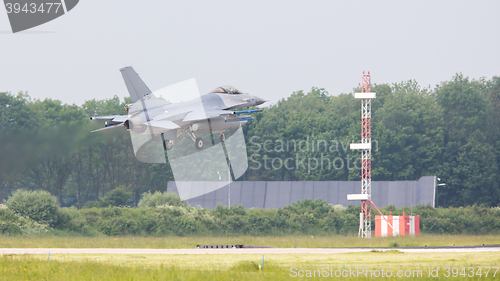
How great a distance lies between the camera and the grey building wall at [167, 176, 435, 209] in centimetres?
7894

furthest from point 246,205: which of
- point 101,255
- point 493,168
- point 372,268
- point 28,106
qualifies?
point 372,268

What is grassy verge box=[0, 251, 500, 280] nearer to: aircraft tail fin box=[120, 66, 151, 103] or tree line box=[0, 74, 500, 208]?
aircraft tail fin box=[120, 66, 151, 103]

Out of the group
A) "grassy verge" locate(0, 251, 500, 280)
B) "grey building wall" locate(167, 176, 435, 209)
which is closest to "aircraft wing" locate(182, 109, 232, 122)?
"grassy verge" locate(0, 251, 500, 280)

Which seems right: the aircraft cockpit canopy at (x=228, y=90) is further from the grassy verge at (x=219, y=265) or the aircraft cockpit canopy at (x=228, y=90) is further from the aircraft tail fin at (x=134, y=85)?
the grassy verge at (x=219, y=265)

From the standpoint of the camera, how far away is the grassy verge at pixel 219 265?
24.2 meters

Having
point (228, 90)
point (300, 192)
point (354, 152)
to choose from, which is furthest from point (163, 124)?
point (354, 152)

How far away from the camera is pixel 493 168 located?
326 ft

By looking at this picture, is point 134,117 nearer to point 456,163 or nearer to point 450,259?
point 450,259

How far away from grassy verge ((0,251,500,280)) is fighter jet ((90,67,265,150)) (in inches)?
268

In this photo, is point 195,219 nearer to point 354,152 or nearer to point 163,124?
point 163,124

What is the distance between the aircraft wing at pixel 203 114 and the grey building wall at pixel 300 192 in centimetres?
4582

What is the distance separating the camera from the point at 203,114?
118 feet

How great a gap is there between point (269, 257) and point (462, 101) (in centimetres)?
8383

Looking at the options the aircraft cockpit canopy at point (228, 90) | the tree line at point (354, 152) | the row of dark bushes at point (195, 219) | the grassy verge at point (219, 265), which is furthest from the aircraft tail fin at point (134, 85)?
the tree line at point (354, 152)
